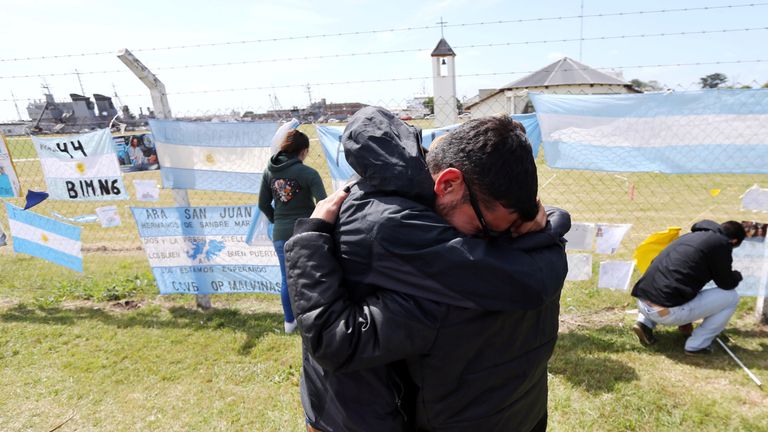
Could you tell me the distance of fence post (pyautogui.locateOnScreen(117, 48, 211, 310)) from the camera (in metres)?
4.20

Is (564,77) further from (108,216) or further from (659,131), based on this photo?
(108,216)

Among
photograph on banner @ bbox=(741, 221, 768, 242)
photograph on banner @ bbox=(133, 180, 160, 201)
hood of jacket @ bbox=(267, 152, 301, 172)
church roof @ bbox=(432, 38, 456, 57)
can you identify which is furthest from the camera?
church roof @ bbox=(432, 38, 456, 57)

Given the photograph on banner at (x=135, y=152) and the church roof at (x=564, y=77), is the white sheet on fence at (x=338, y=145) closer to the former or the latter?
the photograph on banner at (x=135, y=152)

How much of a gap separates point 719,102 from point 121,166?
215 inches

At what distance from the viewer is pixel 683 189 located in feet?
32.1

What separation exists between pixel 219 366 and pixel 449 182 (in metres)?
3.34

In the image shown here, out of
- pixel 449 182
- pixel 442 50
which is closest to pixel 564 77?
pixel 442 50

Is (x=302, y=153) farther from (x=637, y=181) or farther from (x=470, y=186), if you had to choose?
(x=637, y=181)

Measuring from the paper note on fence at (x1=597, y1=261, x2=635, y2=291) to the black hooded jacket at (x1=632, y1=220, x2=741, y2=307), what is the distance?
49 centimetres

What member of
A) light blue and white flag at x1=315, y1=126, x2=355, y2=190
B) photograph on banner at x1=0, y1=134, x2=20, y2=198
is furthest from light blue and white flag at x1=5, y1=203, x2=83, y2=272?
light blue and white flag at x1=315, y1=126, x2=355, y2=190

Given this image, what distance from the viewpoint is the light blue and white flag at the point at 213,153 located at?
4242 millimetres

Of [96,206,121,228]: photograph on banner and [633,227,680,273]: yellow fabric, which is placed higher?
[96,206,121,228]: photograph on banner

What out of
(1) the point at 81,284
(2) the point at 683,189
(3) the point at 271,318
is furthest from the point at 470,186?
(2) the point at 683,189

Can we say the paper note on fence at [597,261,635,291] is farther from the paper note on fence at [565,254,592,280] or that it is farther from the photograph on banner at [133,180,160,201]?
the photograph on banner at [133,180,160,201]
